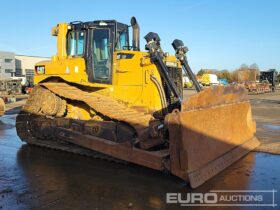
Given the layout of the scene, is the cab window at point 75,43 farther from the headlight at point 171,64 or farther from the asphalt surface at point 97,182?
the asphalt surface at point 97,182

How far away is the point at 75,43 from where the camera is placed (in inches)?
343

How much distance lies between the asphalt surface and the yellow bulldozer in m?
0.28

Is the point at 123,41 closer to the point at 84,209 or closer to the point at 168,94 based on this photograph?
the point at 168,94

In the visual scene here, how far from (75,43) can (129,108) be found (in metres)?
2.47

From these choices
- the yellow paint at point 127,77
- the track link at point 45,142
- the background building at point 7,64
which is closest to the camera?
the track link at point 45,142

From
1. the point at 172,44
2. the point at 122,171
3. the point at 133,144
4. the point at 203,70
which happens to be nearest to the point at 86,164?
the point at 122,171

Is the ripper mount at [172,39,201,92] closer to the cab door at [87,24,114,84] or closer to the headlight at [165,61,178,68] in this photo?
the headlight at [165,61,178,68]

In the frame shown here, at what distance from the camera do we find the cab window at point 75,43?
851 cm

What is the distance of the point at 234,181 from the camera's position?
5.84 metres

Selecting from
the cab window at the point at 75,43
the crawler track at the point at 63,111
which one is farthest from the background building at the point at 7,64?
the cab window at the point at 75,43

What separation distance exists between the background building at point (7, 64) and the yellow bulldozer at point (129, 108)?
58916 millimetres

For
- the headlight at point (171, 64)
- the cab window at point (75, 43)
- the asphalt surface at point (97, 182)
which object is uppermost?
the cab window at point (75, 43)

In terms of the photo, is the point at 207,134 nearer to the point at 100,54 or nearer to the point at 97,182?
the point at 97,182

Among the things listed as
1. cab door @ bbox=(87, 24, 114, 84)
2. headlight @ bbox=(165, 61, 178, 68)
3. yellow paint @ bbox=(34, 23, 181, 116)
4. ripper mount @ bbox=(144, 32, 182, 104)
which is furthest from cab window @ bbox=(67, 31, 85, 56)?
headlight @ bbox=(165, 61, 178, 68)
